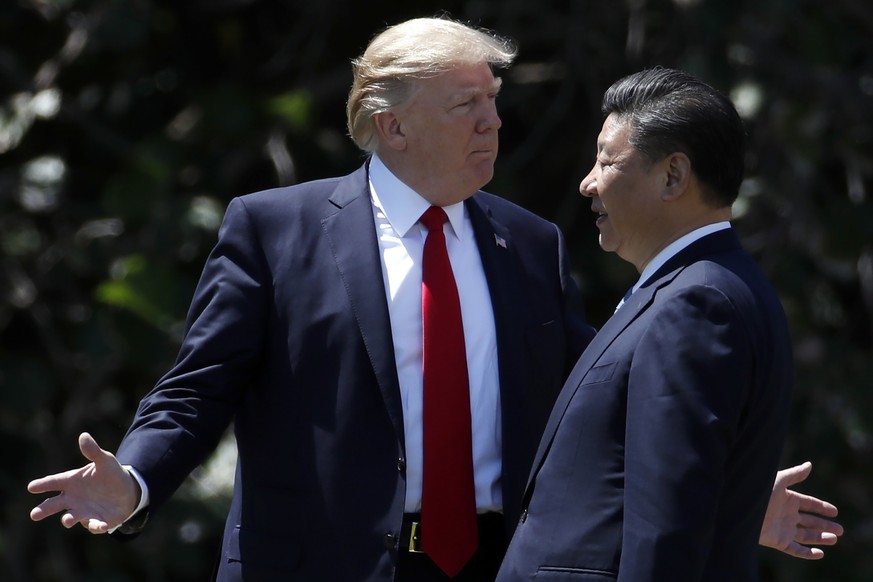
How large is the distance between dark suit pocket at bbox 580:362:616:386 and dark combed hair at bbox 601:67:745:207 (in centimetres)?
26

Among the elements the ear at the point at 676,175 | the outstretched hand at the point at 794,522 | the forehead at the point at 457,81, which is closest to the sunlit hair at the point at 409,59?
the forehead at the point at 457,81

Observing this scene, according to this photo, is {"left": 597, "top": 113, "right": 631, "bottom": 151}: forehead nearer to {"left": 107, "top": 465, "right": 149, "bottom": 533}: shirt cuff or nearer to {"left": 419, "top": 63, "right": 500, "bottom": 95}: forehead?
{"left": 419, "top": 63, "right": 500, "bottom": 95}: forehead

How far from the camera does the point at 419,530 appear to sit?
2242mm

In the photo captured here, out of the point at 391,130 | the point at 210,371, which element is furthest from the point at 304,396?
the point at 391,130

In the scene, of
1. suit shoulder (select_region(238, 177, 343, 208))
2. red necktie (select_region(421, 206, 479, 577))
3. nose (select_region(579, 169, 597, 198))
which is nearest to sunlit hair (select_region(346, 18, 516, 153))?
suit shoulder (select_region(238, 177, 343, 208))

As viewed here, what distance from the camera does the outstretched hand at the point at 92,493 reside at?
6.57ft

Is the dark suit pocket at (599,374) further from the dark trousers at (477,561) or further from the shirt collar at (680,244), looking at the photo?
the dark trousers at (477,561)

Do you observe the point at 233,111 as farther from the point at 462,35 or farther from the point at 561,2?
the point at 462,35

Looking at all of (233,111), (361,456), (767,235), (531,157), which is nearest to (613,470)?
(361,456)

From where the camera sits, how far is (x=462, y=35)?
2428mm

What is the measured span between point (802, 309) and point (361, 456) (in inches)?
107

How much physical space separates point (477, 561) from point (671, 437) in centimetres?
69

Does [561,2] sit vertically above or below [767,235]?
above

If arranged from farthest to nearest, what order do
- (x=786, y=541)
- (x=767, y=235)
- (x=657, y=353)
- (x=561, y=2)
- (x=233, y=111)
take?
(x=561, y=2) → (x=767, y=235) → (x=233, y=111) → (x=786, y=541) → (x=657, y=353)
